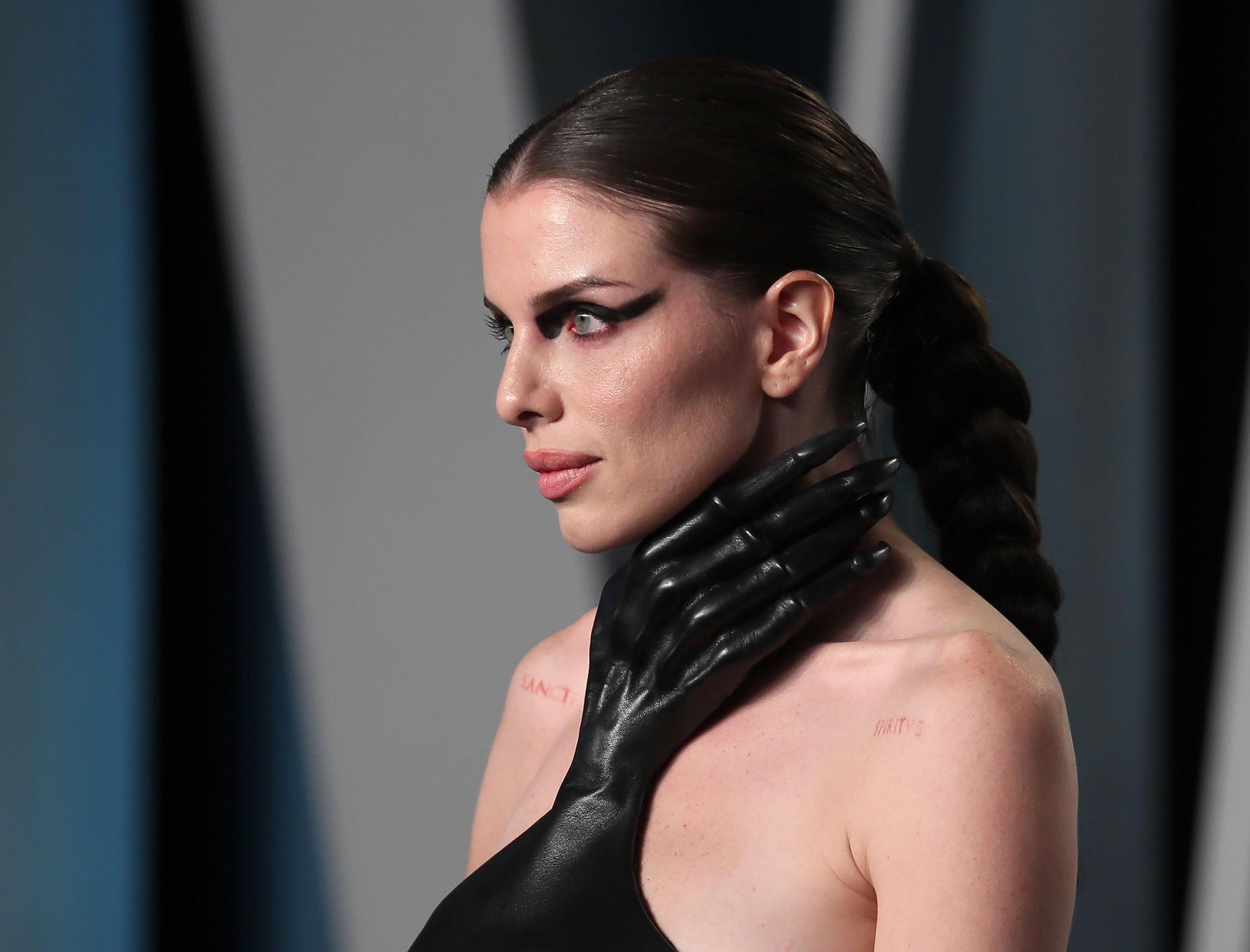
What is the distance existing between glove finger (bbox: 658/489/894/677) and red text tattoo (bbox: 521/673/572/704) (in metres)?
0.26

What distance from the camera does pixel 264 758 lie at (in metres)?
1.89

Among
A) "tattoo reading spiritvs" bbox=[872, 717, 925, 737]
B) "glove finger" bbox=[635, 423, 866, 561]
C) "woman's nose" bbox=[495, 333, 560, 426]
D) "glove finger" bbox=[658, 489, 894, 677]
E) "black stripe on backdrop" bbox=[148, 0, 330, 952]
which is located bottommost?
"black stripe on backdrop" bbox=[148, 0, 330, 952]

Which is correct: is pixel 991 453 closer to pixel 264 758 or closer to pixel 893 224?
pixel 893 224

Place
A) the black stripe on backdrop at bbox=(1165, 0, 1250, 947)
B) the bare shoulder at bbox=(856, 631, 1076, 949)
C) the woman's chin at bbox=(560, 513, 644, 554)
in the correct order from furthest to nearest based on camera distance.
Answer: the black stripe on backdrop at bbox=(1165, 0, 1250, 947), the woman's chin at bbox=(560, 513, 644, 554), the bare shoulder at bbox=(856, 631, 1076, 949)

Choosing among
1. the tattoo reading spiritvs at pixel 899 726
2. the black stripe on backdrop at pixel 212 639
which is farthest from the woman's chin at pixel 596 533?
the black stripe on backdrop at pixel 212 639

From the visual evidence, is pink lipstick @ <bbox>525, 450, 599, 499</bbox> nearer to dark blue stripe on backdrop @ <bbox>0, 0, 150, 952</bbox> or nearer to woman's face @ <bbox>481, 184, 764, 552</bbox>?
woman's face @ <bbox>481, 184, 764, 552</bbox>

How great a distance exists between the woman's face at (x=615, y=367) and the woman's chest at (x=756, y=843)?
190mm

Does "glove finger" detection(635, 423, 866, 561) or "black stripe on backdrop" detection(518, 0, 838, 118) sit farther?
"black stripe on backdrop" detection(518, 0, 838, 118)

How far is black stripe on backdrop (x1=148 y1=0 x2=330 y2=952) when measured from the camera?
1.87 meters

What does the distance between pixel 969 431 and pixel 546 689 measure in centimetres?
48

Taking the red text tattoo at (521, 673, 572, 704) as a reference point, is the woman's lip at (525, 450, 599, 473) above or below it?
above

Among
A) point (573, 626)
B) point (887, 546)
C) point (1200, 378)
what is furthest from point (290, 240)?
point (1200, 378)

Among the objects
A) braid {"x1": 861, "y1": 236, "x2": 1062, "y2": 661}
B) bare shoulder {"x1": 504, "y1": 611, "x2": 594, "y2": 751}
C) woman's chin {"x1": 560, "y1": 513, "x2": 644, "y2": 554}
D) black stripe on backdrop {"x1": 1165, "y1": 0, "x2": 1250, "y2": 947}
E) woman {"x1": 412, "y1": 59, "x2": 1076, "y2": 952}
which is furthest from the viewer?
black stripe on backdrop {"x1": 1165, "y1": 0, "x2": 1250, "y2": 947}

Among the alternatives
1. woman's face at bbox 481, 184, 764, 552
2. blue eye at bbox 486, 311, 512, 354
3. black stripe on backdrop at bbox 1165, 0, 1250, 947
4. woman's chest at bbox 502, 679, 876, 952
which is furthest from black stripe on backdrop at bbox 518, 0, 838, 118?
woman's chest at bbox 502, 679, 876, 952
